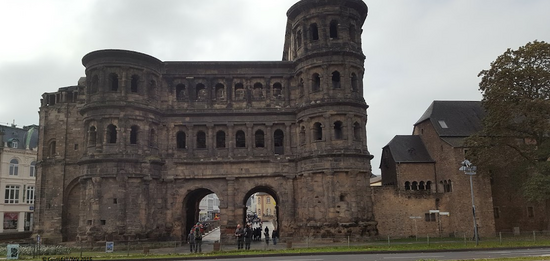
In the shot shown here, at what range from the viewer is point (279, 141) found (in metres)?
39.2

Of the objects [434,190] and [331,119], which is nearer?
[331,119]

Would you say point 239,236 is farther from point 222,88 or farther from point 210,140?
point 222,88

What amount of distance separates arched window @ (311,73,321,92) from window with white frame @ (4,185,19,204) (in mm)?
46329

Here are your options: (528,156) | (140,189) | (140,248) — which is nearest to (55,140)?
(140,189)

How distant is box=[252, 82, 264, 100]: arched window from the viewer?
3866cm

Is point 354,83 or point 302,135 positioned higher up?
point 354,83

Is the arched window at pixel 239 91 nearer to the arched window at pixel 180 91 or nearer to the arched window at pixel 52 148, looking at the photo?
the arched window at pixel 180 91

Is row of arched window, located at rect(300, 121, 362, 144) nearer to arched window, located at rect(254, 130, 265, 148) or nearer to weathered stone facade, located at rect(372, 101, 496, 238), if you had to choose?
arched window, located at rect(254, 130, 265, 148)

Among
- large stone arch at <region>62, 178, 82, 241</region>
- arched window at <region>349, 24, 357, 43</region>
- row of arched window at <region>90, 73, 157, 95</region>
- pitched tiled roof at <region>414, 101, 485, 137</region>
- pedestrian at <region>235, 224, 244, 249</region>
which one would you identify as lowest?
pedestrian at <region>235, 224, 244, 249</region>

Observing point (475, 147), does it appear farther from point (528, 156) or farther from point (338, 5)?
point (338, 5)

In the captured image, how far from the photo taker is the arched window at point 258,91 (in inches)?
1522

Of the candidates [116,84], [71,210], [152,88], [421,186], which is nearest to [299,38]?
[152,88]

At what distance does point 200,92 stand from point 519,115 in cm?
2654

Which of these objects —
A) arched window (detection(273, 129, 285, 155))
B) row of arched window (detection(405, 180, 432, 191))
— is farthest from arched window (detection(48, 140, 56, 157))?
row of arched window (detection(405, 180, 432, 191))
